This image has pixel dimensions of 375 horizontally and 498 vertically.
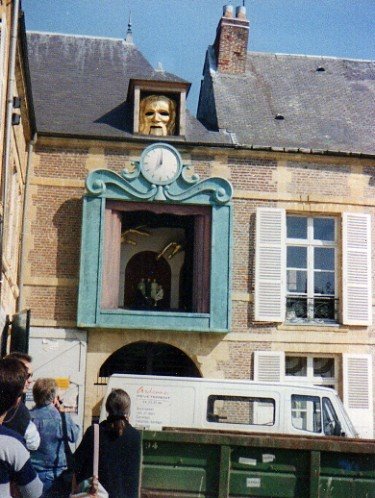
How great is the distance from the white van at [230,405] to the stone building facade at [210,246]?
158 inches

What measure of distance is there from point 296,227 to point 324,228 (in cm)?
58

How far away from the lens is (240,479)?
6488 millimetres

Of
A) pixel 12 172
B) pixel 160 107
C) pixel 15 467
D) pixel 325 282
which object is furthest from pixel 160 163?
pixel 15 467

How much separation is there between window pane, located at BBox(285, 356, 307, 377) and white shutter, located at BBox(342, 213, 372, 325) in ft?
3.75

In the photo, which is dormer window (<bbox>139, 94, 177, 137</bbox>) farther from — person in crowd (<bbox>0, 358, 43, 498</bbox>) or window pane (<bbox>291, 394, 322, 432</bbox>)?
person in crowd (<bbox>0, 358, 43, 498</bbox>)

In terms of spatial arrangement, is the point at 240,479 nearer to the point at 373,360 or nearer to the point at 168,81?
the point at 373,360

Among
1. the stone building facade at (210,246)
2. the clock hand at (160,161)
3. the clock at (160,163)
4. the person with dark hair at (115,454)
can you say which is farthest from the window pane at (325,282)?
the person with dark hair at (115,454)

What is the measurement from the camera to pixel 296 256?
54.7ft

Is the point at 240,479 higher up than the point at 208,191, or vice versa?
the point at 208,191

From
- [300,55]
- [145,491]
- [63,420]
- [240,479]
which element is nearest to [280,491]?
[240,479]

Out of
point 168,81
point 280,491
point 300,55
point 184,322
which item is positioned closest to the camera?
point 280,491

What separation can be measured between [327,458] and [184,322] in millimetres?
9158

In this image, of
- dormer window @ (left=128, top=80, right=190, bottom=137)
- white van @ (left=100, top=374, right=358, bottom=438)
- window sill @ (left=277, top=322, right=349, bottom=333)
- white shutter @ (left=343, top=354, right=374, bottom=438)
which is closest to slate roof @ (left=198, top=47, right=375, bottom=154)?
dormer window @ (left=128, top=80, right=190, bottom=137)

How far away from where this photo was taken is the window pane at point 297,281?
A: 16.5 metres
